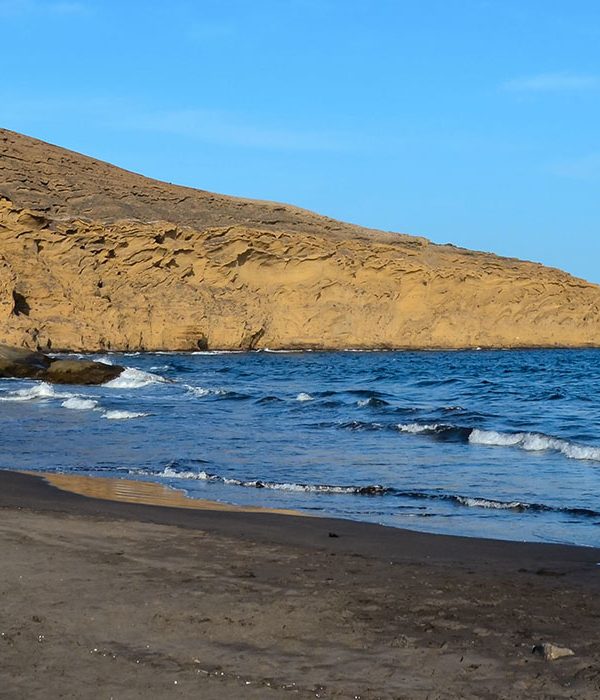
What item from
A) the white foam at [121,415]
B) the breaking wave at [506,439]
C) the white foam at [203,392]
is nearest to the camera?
the breaking wave at [506,439]

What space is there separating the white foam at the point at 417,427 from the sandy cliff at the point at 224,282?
29.0 metres

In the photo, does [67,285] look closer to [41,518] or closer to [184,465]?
[184,465]

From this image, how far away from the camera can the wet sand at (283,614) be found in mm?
3855

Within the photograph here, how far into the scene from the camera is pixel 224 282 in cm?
5503

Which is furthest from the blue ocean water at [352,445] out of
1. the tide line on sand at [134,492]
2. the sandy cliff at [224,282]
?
the sandy cliff at [224,282]

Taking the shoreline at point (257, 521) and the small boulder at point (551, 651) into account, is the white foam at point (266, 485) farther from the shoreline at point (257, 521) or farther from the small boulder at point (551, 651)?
the small boulder at point (551, 651)

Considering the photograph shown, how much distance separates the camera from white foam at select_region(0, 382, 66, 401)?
24.0 metres

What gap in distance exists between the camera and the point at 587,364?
45812 millimetres

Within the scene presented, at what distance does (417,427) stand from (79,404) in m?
8.65

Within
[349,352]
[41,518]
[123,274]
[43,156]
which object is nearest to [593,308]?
[349,352]

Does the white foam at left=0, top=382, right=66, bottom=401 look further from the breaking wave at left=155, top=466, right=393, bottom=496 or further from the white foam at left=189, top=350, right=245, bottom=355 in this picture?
the white foam at left=189, top=350, right=245, bottom=355

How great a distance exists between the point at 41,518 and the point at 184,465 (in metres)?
4.82

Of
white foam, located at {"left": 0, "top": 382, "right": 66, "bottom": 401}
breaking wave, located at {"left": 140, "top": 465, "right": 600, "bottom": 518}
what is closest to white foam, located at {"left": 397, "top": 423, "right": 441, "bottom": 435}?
breaking wave, located at {"left": 140, "top": 465, "right": 600, "bottom": 518}

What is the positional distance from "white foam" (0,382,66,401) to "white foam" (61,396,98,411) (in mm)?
1800
